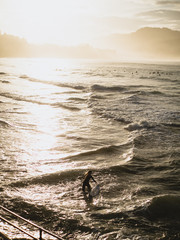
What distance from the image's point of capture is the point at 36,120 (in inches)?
826

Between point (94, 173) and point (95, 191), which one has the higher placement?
point (94, 173)

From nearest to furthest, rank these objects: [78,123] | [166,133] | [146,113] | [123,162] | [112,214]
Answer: [112,214], [123,162], [166,133], [78,123], [146,113]

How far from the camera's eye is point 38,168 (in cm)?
1180

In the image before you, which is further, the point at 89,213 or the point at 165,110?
the point at 165,110

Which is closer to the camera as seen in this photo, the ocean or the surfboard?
the ocean

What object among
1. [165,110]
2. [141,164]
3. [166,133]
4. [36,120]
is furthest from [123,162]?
[165,110]

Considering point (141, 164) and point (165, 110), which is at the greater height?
point (165, 110)

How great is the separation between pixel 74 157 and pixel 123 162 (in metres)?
2.93

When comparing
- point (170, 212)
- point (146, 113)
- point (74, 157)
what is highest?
point (146, 113)

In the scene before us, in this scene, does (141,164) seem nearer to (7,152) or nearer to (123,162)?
(123,162)

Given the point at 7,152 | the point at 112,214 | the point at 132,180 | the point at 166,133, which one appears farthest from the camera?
the point at 166,133

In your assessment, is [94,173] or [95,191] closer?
[95,191]

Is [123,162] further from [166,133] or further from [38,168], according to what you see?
[166,133]

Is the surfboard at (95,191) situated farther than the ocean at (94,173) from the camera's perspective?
Yes
